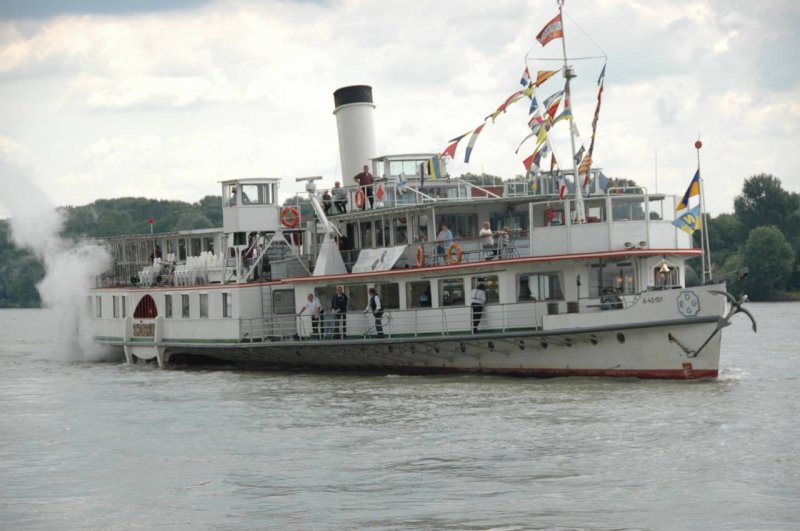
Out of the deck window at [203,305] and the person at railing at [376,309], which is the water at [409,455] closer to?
the person at railing at [376,309]

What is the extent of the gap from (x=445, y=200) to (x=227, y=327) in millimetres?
8591

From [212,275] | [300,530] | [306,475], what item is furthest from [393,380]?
[300,530]

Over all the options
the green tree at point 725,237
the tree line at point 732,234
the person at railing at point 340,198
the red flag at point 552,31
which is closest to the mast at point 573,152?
the red flag at point 552,31

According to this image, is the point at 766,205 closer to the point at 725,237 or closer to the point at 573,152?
the point at 725,237

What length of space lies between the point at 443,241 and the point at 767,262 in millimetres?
70213

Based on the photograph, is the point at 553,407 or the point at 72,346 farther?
the point at 72,346

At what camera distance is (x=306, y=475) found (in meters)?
18.4

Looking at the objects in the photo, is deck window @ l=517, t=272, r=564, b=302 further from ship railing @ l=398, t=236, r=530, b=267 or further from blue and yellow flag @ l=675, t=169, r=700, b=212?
blue and yellow flag @ l=675, t=169, r=700, b=212

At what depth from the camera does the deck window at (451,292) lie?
30172 millimetres

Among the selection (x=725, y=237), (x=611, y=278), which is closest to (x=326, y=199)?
(x=611, y=278)

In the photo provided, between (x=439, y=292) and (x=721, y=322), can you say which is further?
(x=439, y=292)

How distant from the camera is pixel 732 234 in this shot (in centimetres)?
10894

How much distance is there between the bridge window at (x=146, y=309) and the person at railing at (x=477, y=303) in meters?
13.1

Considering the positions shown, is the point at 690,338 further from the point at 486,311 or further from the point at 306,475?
the point at 306,475
